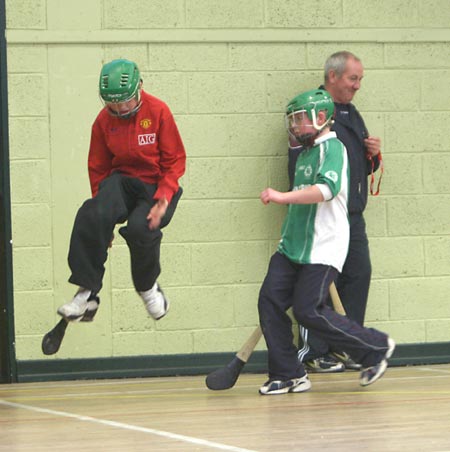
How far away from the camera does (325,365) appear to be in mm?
7664

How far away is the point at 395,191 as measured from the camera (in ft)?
26.5

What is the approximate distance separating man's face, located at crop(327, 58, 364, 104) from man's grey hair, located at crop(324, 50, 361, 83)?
19 mm

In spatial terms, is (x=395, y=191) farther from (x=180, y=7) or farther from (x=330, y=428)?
(x=330, y=428)

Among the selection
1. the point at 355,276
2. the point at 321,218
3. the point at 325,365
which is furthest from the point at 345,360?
the point at 321,218

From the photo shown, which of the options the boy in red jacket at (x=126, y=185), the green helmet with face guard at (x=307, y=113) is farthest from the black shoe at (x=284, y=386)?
the green helmet with face guard at (x=307, y=113)

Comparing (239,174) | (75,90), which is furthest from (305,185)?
(75,90)

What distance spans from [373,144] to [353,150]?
5.4 inches

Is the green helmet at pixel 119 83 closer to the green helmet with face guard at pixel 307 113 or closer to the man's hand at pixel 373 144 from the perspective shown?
the green helmet with face guard at pixel 307 113

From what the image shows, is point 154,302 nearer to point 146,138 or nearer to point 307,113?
point 146,138

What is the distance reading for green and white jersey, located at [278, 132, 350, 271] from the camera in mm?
6285

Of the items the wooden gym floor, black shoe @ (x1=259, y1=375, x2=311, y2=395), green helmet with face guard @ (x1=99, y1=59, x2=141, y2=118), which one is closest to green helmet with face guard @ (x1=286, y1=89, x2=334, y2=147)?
green helmet with face guard @ (x1=99, y1=59, x2=141, y2=118)

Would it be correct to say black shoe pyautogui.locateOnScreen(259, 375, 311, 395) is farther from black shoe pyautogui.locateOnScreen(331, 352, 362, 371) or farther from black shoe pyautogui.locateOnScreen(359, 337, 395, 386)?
black shoe pyautogui.locateOnScreen(331, 352, 362, 371)

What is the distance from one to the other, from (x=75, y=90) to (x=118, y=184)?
166 cm

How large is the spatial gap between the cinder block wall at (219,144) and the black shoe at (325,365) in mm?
480
